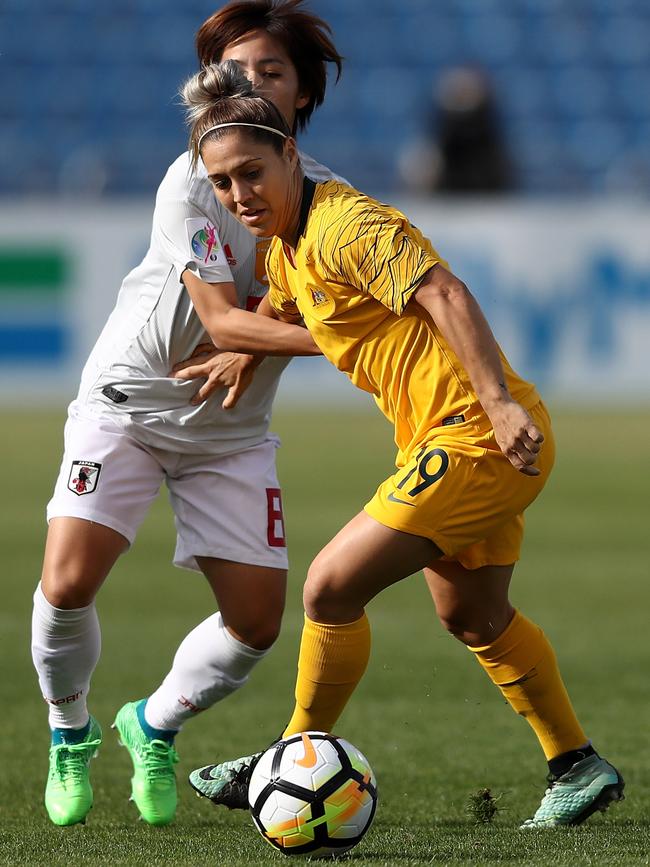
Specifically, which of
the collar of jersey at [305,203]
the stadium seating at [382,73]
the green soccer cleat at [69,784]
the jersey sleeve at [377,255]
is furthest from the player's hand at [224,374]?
the stadium seating at [382,73]

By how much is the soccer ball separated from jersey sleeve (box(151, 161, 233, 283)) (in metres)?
1.34

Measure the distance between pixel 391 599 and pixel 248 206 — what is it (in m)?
4.91

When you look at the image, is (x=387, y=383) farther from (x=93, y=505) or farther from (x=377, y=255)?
(x=93, y=505)

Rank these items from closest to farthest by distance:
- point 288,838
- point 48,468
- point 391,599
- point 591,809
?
1. point 288,838
2. point 591,809
3. point 391,599
4. point 48,468

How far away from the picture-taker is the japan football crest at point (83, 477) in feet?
14.3

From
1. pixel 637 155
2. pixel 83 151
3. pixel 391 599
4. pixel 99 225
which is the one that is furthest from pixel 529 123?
pixel 391 599

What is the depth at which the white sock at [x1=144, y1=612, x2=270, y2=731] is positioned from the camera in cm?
456

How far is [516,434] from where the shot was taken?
3.60 metres

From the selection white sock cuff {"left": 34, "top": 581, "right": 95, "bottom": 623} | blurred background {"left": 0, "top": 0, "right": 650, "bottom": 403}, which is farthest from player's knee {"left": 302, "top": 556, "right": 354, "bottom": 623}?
blurred background {"left": 0, "top": 0, "right": 650, "bottom": 403}

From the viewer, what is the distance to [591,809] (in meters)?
4.23

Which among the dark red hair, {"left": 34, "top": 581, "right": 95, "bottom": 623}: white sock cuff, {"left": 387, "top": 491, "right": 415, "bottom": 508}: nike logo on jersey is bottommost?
{"left": 34, "top": 581, "right": 95, "bottom": 623}: white sock cuff

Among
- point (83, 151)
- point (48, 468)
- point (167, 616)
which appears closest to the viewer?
point (167, 616)

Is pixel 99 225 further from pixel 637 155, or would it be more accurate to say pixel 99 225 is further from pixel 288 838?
pixel 288 838

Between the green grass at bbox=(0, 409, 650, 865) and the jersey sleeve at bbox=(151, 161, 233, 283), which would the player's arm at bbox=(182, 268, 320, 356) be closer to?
the jersey sleeve at bbox=(151, 161, 233, 283)
